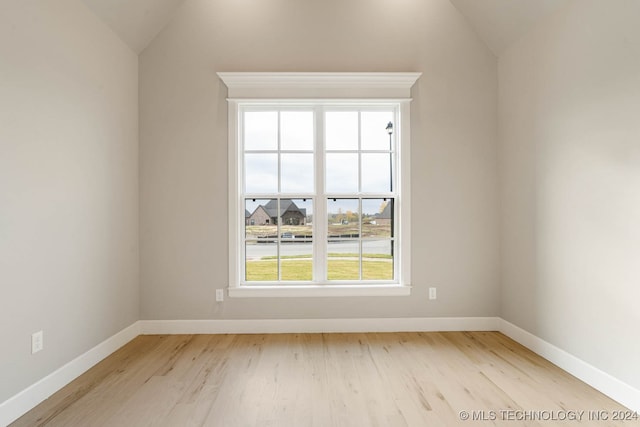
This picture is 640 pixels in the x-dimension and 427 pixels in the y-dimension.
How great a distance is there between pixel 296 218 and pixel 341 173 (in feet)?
2.13

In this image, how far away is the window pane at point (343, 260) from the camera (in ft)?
12.2

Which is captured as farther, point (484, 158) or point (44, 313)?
point (484, 158)

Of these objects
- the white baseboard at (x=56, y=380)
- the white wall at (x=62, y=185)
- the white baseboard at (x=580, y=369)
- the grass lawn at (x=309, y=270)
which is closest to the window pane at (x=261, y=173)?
the grass lawn at (x=309, y=270)

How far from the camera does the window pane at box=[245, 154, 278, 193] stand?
3.70m

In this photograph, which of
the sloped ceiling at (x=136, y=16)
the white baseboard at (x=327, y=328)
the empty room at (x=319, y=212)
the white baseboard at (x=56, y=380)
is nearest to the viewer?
the white baseboard at (x=56, y=380)

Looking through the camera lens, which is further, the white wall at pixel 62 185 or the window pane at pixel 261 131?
the window pane at pixel 261 131

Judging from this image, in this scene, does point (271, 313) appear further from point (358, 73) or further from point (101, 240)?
point (358, 73)

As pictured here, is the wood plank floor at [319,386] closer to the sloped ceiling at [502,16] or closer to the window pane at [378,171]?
the window pane at [378,171]

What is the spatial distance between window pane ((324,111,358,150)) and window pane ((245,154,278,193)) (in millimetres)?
590

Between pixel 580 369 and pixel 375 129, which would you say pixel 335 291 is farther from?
pixel 580 369

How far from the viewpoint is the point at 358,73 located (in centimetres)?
350

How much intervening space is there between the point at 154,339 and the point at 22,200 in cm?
177

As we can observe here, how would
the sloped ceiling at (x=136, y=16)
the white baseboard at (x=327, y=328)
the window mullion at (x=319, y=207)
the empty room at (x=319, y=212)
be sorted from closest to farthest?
the empty room at (x=319, y=212) → the white baseboard at (x=327, y=328) → the sloped ceiling at (x=136, y=16) → the window mullion at (x=319, y=207)

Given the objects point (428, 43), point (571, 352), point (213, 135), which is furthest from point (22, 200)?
point (571, 352)
